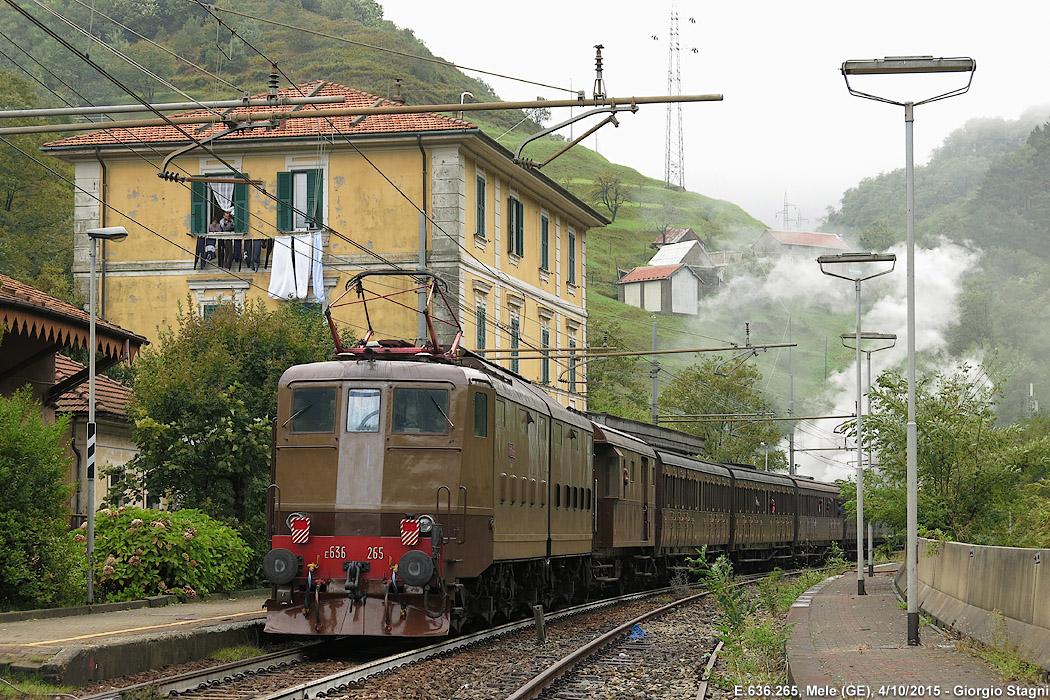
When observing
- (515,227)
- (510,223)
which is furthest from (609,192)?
(510,223)

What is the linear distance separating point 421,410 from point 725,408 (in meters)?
63.8

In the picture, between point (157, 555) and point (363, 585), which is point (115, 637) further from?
point (157, 555)

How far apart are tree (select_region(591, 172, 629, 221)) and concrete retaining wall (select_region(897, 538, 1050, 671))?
154 metres

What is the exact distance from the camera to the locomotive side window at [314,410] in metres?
16.0

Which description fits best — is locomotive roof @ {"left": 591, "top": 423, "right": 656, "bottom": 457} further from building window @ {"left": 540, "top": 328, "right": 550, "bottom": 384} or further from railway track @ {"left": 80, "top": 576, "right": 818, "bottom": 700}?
building window @ {"left": 540, "top": 328, "right": 550, "bottom": 384}

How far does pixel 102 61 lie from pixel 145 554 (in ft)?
388

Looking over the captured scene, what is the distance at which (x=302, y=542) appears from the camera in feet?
50.2

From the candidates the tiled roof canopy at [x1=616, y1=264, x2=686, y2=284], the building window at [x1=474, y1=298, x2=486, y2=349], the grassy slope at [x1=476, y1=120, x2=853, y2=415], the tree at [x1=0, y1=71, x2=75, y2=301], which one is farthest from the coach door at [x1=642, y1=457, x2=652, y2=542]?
the tiled roof canopy at [x1=616, y1=264, x2=686, y2=284]

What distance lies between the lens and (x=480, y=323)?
40.4 meters

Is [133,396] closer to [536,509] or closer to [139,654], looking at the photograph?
[536,509]

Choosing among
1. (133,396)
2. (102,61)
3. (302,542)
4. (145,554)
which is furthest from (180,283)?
(102,61)

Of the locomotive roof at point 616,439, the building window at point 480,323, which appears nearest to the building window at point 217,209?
the building window at point 480,323

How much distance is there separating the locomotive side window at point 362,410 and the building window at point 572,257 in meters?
34.4

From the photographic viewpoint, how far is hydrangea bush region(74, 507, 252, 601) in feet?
61.1
